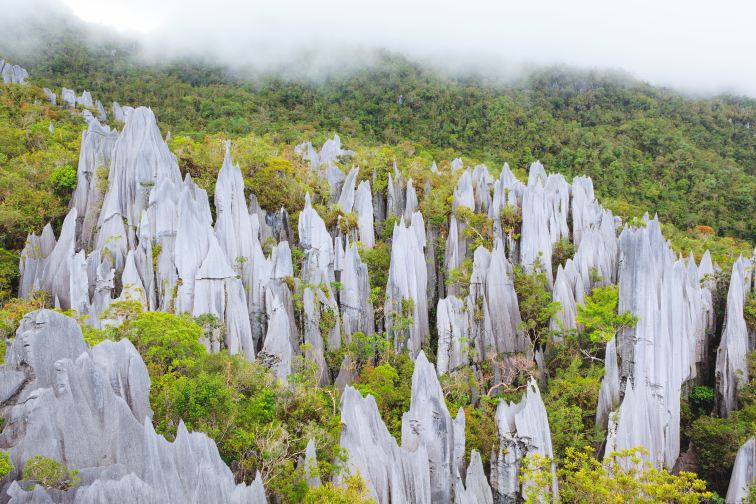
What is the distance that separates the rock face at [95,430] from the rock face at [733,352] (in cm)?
1843

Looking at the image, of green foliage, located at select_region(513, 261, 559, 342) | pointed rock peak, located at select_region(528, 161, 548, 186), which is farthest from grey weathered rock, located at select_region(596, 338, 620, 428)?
pointed rock peak, located at select_region(528, 161, 548, 186)

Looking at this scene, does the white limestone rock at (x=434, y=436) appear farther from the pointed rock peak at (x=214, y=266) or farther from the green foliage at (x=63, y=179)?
the green foliage at (x=63, y=179)

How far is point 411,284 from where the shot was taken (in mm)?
21078

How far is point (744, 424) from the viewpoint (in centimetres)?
1585

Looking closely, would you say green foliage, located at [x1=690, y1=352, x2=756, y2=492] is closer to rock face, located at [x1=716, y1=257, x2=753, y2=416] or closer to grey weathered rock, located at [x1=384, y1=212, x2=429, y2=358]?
rock face, located at [x1=716, y1=257, x2=753, y2=416]

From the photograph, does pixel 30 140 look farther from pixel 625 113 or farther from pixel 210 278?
pixel 625 113

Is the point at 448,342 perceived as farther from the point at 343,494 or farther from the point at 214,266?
the point at 214,266

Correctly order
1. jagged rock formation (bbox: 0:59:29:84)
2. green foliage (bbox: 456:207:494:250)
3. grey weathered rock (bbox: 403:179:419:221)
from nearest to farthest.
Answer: green foliage (bbox: 456:207:494:250) < grey weathered rock (bbox: 403:179:419:221) < jagged rock formation (bbox: 0:59:29:84)

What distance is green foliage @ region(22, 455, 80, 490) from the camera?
8539mm

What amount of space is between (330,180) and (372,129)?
20256 mm

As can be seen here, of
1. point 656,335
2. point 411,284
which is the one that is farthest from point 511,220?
point 656,335

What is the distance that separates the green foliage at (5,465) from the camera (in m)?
8.31

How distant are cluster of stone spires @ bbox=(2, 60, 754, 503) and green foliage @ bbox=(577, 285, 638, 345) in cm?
46

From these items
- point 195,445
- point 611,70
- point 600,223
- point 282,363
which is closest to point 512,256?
point 600,223
